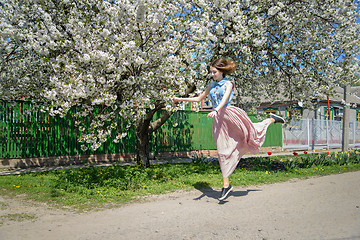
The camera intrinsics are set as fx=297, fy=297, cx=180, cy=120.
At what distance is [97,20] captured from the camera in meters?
6.41

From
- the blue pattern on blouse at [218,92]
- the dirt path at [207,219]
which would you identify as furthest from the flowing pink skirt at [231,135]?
the dirt path at [207,219]

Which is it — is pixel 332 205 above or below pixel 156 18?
below

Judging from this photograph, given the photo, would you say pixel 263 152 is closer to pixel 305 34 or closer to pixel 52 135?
pixel 305 34

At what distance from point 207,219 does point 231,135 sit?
177 cm

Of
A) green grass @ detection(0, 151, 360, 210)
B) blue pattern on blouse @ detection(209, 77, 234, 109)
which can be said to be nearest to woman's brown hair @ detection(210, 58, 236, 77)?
blue pattern on blouse @ detection(209, 77, 234, 109)

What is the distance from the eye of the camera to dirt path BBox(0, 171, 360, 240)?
3.35 meters

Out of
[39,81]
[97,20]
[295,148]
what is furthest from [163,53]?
[295,148]

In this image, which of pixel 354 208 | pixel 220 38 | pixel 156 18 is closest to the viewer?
pixel 354 208

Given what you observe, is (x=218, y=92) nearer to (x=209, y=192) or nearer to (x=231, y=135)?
(x=231, y=135)

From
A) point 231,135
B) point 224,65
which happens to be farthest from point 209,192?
point 224,65

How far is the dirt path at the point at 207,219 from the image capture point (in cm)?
335

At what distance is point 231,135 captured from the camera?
5.24m

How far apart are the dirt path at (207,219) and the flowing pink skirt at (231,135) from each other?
0.66 m

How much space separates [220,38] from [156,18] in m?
2.08
